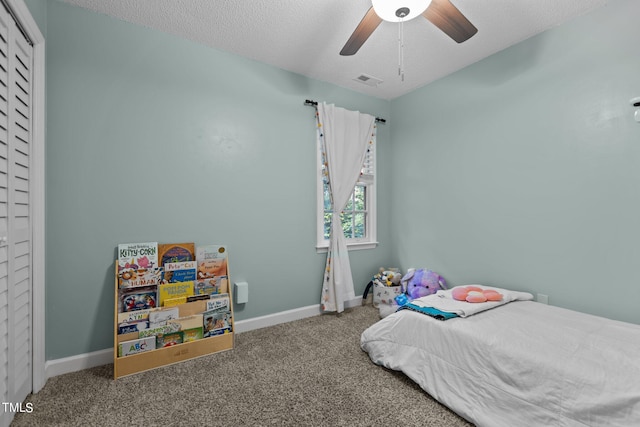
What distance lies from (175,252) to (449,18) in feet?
8.09

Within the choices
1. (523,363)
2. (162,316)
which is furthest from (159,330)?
(523,363)

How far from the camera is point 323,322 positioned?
2.82 m

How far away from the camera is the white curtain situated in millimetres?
3003

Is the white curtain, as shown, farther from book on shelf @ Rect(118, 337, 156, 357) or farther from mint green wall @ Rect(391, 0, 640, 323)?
book on shelf @ Rect(118, 337, 156, 357)

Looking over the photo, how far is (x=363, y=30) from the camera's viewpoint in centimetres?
173

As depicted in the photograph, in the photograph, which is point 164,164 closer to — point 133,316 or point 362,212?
point 133,316

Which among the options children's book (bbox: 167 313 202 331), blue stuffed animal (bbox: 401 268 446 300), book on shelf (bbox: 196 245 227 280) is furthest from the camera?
blue stuffed animal (bbox: 401 268 446 300)

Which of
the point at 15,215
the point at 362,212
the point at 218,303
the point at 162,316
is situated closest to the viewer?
the point at 15,215

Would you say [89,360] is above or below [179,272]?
below

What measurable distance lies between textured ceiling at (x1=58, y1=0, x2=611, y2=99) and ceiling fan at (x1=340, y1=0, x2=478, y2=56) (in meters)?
0.40

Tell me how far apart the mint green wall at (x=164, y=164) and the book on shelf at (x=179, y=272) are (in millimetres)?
227

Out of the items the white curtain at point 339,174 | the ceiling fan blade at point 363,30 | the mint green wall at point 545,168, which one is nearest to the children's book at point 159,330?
the white curtain at point 339,174

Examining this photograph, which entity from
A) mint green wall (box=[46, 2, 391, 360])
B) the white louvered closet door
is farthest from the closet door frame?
mint green wall (box=[46, 2, 391, 360])

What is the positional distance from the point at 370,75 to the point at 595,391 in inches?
115
